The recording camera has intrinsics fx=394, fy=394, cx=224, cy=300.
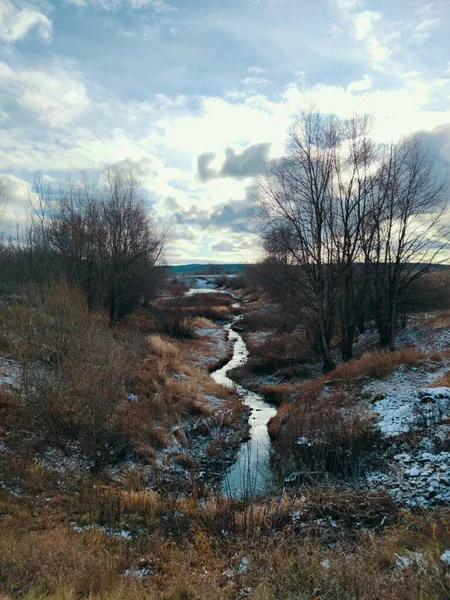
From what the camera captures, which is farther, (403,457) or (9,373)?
(9,373)

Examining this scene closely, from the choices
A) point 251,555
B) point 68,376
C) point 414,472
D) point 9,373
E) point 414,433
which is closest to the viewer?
point 251,555

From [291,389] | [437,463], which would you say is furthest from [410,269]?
[437,463]

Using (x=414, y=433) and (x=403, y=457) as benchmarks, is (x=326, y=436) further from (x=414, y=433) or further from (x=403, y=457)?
(x=414, y=433)

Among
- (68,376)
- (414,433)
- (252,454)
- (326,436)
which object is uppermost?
(68,376)

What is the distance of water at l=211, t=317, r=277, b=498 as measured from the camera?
902 centimetres

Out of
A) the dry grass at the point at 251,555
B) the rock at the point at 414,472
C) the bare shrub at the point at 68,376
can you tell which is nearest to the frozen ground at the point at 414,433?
the rock at the point at 414,472

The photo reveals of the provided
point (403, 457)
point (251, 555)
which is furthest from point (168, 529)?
point (403, 457)

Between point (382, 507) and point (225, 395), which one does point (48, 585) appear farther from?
point (225, 395)

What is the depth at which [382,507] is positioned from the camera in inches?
293

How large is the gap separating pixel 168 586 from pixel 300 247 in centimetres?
1491

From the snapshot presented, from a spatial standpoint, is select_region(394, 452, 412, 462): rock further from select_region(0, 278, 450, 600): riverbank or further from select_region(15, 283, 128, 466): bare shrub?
select_region(15, 283, 128, 466): bare shrub

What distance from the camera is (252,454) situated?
12.1 meters

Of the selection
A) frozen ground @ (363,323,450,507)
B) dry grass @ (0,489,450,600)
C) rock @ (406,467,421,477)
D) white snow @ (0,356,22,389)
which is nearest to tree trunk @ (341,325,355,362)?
frozen ground @ (363,323,450,507)

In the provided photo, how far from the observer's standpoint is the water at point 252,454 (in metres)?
9.02
